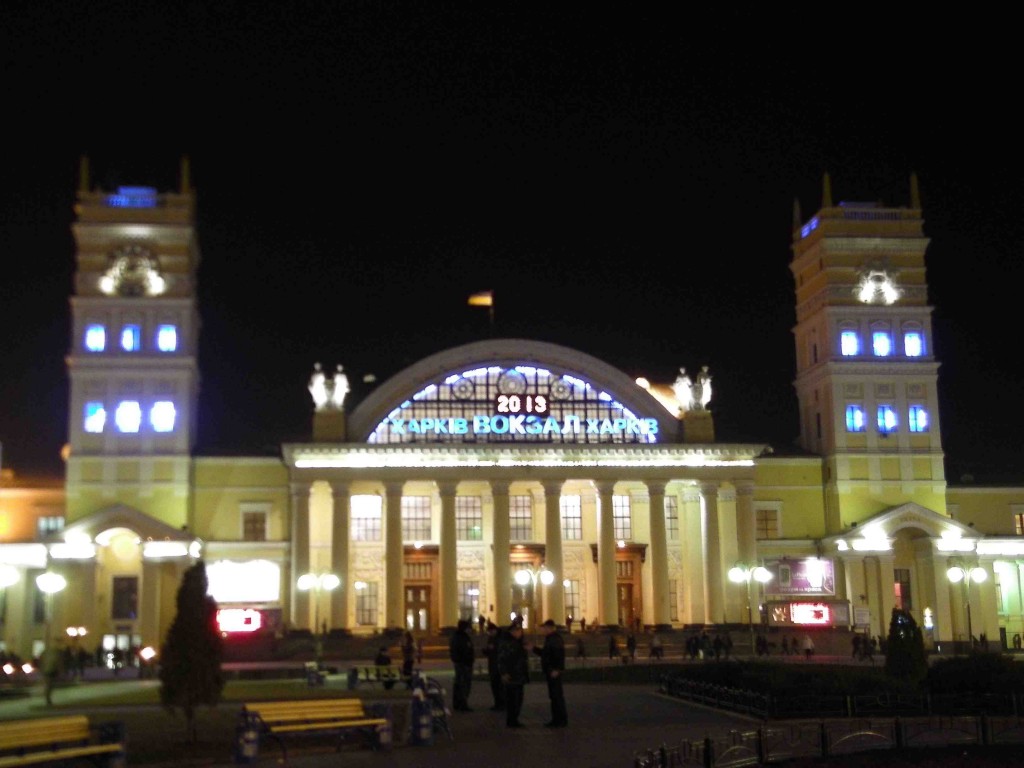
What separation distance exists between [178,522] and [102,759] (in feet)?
157

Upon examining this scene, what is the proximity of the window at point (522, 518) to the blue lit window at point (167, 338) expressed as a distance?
18.9 metres

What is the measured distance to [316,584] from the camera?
6762 centimetres

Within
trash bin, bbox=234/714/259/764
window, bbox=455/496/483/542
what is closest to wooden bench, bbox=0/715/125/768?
trash bin, bbox=234/714/259/764

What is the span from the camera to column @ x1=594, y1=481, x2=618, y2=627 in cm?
6812

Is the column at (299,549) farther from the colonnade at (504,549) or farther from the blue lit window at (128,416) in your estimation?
the blue lit window at (128,416)

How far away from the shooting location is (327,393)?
69562mm

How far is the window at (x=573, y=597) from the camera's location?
246ft

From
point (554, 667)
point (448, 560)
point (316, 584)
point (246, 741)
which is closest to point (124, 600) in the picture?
point (316, 584)

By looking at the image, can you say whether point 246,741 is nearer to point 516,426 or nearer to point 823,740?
point 823,740

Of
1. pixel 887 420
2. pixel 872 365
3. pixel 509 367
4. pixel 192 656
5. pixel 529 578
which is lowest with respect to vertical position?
pixel 192 656

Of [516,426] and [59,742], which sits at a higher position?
[516,426]

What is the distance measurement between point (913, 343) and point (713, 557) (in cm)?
1636

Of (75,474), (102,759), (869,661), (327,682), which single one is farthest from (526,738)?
(75,474)

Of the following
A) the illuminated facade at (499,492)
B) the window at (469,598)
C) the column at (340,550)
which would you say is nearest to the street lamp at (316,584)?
the illuminated facade at (499,492)
